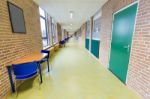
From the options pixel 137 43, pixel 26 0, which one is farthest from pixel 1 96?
pixel 137 43

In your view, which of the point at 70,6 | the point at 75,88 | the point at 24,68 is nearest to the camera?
the point at 24,68

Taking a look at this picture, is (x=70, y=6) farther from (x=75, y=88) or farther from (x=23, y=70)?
(x=75, y=88)

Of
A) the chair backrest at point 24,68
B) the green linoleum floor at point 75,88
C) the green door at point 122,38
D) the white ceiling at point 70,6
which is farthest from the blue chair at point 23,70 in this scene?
the white ceiling at point 70,6

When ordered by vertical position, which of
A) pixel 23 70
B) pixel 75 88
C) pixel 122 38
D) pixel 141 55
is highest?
pixel 122 38

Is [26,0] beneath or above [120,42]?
above

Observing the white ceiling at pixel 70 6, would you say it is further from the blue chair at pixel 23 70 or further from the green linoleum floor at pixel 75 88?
the green linoleum floor at pixel 75 88

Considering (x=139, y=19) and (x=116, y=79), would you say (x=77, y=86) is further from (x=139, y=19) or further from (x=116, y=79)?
(x=139, y=19)

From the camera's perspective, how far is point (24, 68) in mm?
2045

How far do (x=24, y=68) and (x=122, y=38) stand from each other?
8.62ft

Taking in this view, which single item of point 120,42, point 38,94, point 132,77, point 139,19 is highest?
point 139,19

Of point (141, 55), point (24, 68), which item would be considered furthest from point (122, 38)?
point (24, 68)

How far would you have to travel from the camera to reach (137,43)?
202 cm

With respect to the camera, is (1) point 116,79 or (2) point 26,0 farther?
(2) point 26,0

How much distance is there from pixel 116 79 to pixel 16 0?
3.63 metres
